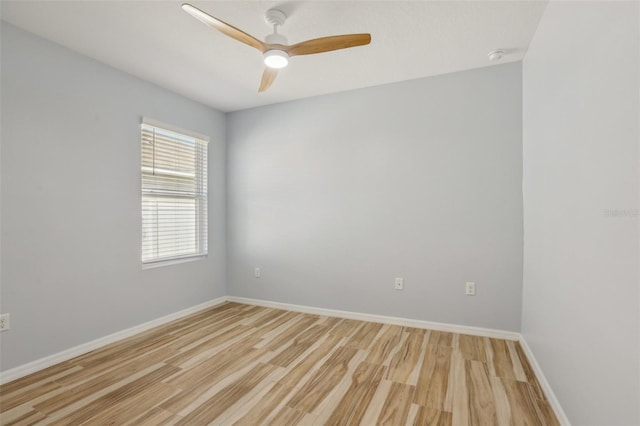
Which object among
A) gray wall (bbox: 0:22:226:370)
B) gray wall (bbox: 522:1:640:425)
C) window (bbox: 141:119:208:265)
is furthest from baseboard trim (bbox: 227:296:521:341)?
gray wall (bbox: 0:22:226:370)

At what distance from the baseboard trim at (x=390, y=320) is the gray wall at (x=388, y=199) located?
0.19ft

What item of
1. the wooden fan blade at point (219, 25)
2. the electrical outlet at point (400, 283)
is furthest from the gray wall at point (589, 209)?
the wooden fan blade at point (219, 25)

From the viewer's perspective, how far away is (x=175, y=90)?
11.1ft

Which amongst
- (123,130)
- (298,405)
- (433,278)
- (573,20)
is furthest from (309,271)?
(573,20)

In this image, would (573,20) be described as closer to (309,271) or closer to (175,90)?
(309,271)

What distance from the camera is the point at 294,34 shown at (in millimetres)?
2324

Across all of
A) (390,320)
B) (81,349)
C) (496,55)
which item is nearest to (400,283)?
(390,320)

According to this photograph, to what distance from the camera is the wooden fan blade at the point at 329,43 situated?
191 cm

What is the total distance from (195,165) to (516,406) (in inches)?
147

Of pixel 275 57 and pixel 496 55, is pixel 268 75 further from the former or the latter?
pixel 496 55

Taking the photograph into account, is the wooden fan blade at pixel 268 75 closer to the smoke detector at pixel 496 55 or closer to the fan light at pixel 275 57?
the fan light at pixel 275 57

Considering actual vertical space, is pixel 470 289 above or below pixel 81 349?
above

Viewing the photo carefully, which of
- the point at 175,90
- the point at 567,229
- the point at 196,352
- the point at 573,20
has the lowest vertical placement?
the point at 196,352

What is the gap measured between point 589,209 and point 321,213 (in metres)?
2.51
